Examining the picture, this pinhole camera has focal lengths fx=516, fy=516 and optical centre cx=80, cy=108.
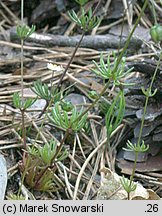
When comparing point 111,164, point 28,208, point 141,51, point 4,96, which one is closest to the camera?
point 28,208

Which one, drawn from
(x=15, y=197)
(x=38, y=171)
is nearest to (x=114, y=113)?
(x=38, y=171)

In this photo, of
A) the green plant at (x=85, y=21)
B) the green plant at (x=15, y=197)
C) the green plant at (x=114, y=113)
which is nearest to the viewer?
the green plant at (x=15, y=197)

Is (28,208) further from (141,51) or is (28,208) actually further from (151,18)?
(151,18)

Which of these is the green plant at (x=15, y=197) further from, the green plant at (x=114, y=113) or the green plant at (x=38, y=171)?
the green plant at (x=114, y=113)

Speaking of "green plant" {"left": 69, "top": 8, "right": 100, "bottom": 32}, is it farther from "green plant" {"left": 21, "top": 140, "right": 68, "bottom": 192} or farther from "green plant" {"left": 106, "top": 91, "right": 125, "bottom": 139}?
"green plant" {"left": 21, "top": 140, "right": 68, "bottom": 192}

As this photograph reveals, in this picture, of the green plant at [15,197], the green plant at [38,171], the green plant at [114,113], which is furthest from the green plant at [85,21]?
the green plant at [15,197]

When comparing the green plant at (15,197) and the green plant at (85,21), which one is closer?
the green plant at (15,197)

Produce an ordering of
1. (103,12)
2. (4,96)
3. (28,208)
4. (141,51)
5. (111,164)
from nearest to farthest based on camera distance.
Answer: (28,208) → (111,164) → (4,96) → (141,51) → (103,12)

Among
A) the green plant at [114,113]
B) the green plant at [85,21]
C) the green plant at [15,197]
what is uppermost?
the green plant at [85,21]

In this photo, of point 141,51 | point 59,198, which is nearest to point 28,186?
point 59,198

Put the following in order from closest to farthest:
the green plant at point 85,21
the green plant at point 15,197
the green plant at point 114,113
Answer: the green plant at point 15,197
the green plant at point 114,113
the green plant at point 85,21

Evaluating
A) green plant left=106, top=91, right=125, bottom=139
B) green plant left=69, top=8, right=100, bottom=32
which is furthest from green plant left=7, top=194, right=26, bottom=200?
green plant left=69, top=8, right=100, bottom=32
